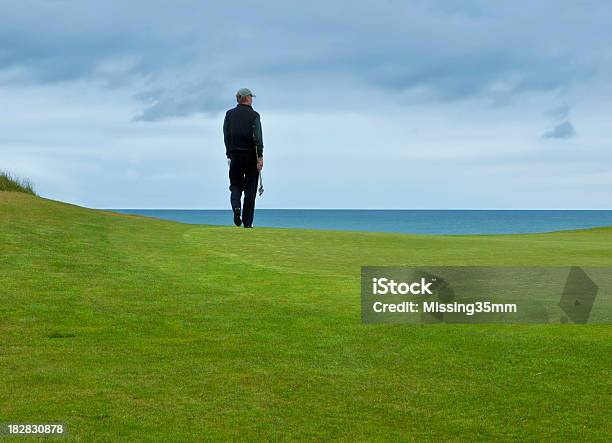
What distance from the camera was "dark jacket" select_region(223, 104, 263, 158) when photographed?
1242cm

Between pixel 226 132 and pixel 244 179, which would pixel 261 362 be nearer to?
pixel 244 179

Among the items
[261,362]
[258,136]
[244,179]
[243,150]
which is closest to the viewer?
[261,362]

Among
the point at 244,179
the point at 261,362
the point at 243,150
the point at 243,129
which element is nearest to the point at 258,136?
the point at 243,129

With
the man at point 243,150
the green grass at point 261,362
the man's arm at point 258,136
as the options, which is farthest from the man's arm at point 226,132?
the green grass at point 261,362

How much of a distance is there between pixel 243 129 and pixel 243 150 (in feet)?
1.34

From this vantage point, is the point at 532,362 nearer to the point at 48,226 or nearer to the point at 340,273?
the point at 340,273

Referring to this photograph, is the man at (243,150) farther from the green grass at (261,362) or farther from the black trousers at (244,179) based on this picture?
the green grass at (261,362)

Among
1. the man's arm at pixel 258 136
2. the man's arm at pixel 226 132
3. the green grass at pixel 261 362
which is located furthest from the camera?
the man's arm at pixel 226 132

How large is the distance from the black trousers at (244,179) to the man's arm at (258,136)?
0.19 metres

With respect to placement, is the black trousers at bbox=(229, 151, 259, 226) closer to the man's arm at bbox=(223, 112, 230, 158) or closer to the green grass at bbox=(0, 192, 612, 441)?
the man's arm at bbox=(223, 112, 230, 158)

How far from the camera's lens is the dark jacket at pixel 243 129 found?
12.4 metres

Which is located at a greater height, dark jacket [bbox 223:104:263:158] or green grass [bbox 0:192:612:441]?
dark jacket [bbox 223:104:263:158]

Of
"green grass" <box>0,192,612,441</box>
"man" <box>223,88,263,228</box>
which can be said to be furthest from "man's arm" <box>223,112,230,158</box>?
"green grass" <box>0,192,612,441</box>

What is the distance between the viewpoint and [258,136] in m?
12.4
